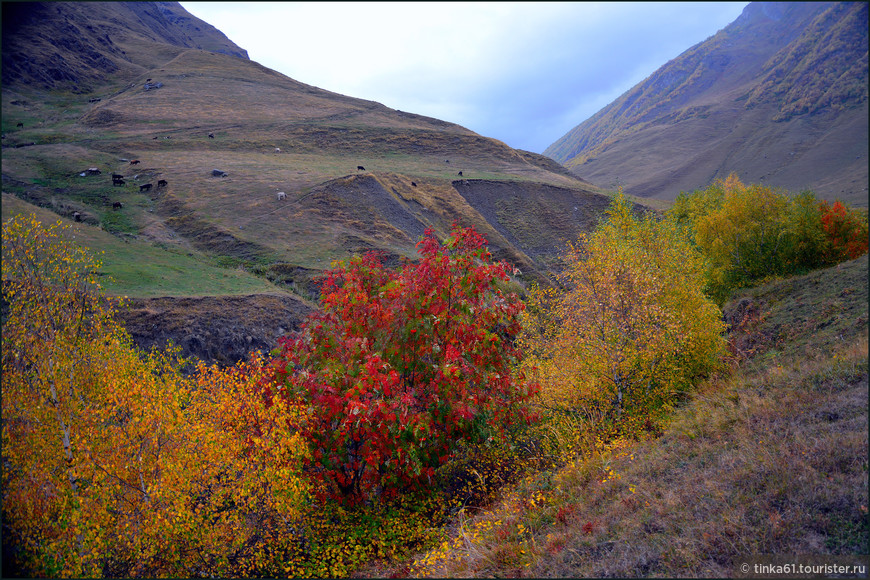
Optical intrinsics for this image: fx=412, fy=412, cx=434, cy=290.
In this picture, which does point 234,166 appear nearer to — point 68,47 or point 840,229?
point 840,229

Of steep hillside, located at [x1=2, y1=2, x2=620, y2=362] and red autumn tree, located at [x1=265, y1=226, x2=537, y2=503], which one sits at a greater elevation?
steep hillside, located at [x1=2, y1=2, x2=620, y2=362]

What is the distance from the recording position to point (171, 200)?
48.1m

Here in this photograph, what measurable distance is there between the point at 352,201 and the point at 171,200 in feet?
68.5

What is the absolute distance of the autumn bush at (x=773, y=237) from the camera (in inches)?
1363

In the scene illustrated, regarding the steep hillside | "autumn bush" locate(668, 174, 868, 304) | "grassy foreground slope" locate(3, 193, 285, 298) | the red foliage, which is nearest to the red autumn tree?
the steep hillside

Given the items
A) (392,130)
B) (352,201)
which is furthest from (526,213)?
(392,130)

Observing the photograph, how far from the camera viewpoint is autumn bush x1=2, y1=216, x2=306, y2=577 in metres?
8.81

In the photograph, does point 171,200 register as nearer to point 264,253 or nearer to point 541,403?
point 264,253

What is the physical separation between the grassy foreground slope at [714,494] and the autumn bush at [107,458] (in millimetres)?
4688

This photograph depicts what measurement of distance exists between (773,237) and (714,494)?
37.2 metres

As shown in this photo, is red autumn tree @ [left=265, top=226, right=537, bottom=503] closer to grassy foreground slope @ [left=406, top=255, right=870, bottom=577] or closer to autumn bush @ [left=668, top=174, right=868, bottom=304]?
grassy foreground slope @ [left=406, top=255, right=870, bottom=577]

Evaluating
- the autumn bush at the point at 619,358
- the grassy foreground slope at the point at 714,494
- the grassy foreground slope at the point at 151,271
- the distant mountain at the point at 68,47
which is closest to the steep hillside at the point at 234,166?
the grassy foreground slope at the point at 151,271

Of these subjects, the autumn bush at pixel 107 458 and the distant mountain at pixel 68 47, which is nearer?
the autumn bush at pixel 107 458

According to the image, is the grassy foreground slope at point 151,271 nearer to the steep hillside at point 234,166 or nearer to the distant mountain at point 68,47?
the steep hillside at point 234,166
